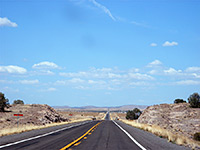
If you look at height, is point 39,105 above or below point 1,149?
above

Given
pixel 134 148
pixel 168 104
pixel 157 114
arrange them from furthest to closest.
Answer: pixel 168 104 → pixel 157 114 → pixel 134 148

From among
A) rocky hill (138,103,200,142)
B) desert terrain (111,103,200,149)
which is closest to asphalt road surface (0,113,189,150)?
desert terrain (111,103,200,149)

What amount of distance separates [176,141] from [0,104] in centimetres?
3685

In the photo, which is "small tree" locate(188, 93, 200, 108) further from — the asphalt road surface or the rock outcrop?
the asphalt road surface

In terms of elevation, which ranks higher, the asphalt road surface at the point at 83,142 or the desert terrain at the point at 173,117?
the desert terrain at the point at 173,117

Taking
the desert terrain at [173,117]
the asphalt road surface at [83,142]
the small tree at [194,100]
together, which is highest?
the small tree at [194,100]

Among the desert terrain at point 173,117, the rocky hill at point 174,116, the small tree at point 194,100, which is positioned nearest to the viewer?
the desert terrain at point 173,117

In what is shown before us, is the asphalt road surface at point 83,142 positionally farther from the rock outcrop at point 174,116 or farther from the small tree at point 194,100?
the small tree at point 194,100

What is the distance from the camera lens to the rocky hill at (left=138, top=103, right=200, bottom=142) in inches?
1658

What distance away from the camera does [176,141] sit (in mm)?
14852

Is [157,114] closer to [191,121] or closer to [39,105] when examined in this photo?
[191,121]

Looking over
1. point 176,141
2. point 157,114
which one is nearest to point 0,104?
point 157,114

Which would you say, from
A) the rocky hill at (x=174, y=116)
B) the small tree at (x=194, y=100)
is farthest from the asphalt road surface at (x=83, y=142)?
the small tree at (x=194, y=100)

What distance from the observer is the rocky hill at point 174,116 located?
42.1 m
